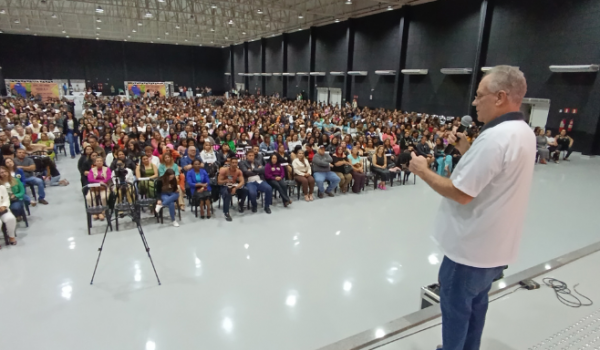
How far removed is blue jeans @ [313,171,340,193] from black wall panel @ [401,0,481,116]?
1038 cm

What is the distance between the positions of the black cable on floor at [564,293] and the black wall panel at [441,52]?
43.1ft

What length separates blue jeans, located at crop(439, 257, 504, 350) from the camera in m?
1.58

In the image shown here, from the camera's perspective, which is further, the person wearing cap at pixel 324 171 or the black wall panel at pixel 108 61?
the black wall panel at pixel 108 61

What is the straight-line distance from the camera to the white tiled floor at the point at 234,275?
9.80 ft

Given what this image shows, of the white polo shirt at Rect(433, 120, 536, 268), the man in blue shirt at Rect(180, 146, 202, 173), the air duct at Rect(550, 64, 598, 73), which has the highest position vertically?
the air duct at Rect(550, 64, 598, 73)

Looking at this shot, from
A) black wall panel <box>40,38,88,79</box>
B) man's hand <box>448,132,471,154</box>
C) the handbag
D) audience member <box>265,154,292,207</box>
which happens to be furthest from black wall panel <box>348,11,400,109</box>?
black wall panel <box>40,38,88,79</box>

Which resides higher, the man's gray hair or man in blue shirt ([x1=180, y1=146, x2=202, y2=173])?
the man's gray hair

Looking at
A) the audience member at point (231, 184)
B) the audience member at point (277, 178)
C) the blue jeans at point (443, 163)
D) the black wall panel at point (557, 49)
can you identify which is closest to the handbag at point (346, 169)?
the audience member at point (277, 178)

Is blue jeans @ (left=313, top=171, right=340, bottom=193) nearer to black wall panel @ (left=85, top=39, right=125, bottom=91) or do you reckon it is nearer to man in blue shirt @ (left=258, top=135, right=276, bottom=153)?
man in blue shirt @ (left=258, top=135, right=276, bottom=153)

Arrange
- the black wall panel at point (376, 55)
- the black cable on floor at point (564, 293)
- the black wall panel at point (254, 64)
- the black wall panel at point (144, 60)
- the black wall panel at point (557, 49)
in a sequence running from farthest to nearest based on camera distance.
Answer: the black wall panel at point (144, 60)
the black wall panel at point (254, 64)
the black wall panel at point (376, 55)
the black wall panel at point (557, 49)
the black cable on floor at point (564, 293)

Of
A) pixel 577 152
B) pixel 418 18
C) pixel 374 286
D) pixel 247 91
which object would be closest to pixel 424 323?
pixel 374 286

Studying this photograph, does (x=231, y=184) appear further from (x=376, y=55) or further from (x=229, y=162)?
(x=376, y=55)

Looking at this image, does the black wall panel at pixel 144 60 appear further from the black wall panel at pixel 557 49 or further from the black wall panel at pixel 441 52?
the black wall panel at pixel 557 49

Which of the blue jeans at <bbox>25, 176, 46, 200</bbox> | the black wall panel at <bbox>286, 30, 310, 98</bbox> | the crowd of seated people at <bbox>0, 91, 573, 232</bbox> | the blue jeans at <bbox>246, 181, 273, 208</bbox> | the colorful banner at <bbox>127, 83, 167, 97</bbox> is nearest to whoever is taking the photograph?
the crowd of seated people at <bbox>0, 91, 573, 232</bbox>
